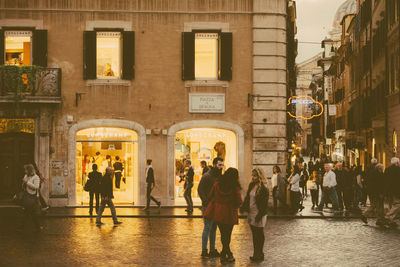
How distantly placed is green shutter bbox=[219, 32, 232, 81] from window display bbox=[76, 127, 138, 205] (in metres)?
3.83

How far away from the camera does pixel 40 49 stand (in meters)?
24.7

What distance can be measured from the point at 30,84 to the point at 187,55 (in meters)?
5.57

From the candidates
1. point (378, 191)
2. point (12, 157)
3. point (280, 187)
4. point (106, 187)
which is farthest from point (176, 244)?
point (12, 157)

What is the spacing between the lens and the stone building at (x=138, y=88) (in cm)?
2483

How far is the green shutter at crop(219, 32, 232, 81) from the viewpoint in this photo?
25.1m

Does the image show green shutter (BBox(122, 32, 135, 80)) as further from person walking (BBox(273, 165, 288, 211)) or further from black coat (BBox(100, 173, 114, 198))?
black coat (BBox(100, 173, 114, 198))

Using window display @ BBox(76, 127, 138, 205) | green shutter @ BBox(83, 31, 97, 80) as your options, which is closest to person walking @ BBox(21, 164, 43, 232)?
window display @ BBox(76, 127, 138, 205)

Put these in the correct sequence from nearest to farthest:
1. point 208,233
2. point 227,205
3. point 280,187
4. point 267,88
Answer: point 227,205, point 208,233, point 280,187, point 267,88

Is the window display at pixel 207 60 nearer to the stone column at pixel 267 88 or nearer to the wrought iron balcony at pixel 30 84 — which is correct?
the stone column at pixel 267 88

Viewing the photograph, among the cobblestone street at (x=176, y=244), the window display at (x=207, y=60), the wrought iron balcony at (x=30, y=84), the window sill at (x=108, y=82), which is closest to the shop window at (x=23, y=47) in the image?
the wrought iron balcony at (x=30, y=84)

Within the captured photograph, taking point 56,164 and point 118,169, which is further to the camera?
point 118,169

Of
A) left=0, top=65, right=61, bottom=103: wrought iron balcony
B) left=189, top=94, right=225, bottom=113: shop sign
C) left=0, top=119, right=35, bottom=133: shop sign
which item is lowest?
left=0, top=119, right=35, bottom=133: shop sign

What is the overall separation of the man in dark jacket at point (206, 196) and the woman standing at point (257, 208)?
2.83 ft

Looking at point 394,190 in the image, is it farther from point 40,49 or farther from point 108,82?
point 40,49
